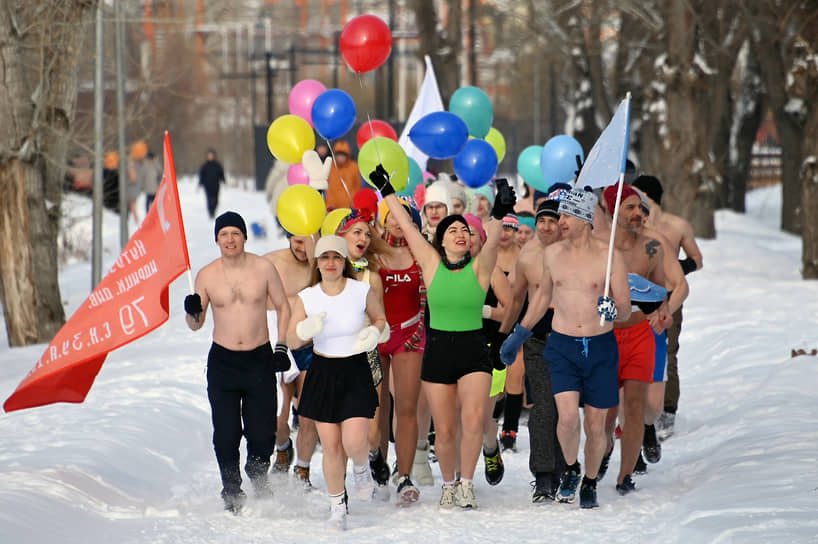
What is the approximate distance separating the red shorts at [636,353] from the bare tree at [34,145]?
28.3 ft

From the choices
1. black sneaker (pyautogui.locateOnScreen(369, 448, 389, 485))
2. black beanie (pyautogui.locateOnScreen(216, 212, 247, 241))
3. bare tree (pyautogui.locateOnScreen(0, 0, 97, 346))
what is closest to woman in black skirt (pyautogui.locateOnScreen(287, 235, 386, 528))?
black beanie (pyautogui.locateOnScreen(216, 212, 247, 241))

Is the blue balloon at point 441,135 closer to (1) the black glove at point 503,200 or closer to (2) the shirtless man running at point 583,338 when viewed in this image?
(1) the black glove at point 503,200

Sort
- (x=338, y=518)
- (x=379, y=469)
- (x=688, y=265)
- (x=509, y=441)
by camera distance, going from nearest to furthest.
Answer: (x=338, y=518) → (x=379, y=469) → (x=688, y=265) → (x=509, y=441)

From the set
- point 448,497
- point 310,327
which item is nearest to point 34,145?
point 310,327

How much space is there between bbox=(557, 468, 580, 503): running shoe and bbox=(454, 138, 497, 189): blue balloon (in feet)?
10.1

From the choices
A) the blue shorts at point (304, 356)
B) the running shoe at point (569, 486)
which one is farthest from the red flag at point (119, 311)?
the running shoe at point (569, 486)

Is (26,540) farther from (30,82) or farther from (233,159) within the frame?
(233,159)

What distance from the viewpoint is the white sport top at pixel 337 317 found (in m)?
7.02

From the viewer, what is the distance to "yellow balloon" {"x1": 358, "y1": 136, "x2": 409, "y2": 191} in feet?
30.0

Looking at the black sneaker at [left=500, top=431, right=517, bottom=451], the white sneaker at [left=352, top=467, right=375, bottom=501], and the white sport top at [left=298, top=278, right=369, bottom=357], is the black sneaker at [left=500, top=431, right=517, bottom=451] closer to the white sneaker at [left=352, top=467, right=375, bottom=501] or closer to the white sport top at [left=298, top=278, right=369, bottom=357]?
the white sneaker at [left=352, top=467, right=375, bottom=501]

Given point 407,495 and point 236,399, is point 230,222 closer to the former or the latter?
point 236,399

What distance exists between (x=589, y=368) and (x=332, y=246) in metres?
1.71

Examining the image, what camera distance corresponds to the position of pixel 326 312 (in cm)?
700

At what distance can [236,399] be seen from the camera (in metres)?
7.36
